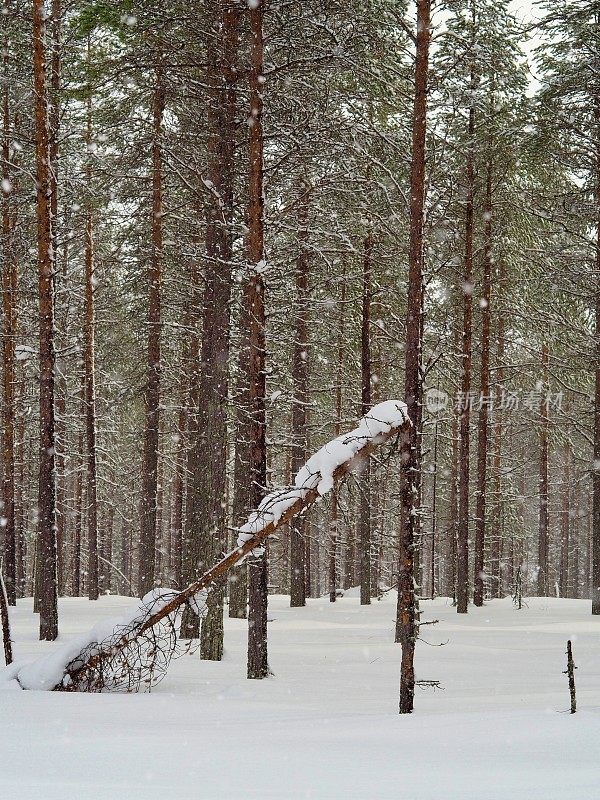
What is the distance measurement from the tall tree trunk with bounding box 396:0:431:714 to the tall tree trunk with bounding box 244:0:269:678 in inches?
86.6

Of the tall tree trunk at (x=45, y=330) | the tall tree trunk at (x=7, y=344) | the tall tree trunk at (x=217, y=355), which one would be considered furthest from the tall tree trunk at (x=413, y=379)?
the tall tree trunk at (x=7, y=344)

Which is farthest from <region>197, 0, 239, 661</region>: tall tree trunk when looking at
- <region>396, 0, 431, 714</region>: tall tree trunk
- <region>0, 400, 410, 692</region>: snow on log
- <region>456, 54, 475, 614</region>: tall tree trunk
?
<region>456, 54, 475, 614</region>: tall tree trunk

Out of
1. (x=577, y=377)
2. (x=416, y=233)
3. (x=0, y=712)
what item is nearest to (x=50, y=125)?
(x=416, y=233)

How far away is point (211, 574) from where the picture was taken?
879 centimetres

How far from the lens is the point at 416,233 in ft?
29.2

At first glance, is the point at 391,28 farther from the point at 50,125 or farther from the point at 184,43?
the point at 50,125

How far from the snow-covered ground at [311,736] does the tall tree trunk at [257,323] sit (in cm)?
57

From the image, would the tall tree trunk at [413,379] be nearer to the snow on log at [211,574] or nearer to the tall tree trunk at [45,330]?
the snow on log at [211,574]

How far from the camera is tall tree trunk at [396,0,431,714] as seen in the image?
320 inches

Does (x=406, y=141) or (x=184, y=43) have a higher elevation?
(x=184, y=43)

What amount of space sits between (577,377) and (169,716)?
→ 1998 centimetres

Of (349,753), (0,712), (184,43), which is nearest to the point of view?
(349,753)

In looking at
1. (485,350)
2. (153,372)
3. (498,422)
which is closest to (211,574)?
(153,372)

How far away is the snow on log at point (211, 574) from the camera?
852 centimetres
